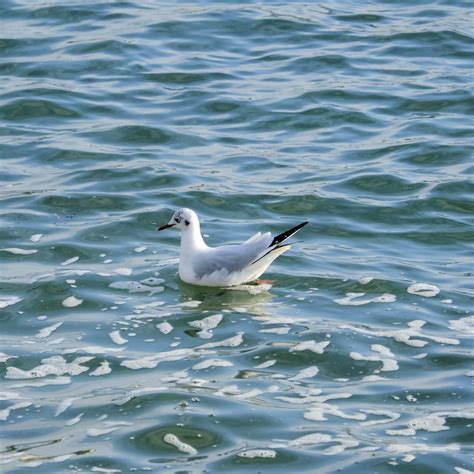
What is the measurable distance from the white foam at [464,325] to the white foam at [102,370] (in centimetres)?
284

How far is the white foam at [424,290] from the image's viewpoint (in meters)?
11.9

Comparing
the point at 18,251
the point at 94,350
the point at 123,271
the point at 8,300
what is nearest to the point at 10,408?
the point at 94,350

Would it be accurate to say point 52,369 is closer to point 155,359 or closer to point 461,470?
point 155,359

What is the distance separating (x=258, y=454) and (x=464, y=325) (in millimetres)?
3071

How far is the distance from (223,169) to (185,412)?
6.19 metres

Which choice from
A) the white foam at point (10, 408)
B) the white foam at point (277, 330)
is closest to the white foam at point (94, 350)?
the white foam at point (10, 408)

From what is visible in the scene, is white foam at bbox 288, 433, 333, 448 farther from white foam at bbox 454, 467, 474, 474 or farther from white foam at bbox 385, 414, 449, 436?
white foam at bbox 454, 467, 474, 474

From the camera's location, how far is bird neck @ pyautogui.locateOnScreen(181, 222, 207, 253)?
12234mm

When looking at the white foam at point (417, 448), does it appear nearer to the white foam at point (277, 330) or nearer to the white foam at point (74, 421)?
the white foam at point (74, 421)

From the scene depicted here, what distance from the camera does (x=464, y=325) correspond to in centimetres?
1126

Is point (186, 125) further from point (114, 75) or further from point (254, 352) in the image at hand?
point (254, 352)

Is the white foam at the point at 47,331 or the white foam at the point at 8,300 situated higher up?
the white foam at the point at 8,300

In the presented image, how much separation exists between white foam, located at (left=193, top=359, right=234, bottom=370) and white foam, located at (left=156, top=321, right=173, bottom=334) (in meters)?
0.79

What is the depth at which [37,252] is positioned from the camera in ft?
41.9
